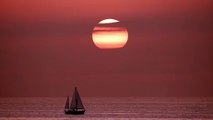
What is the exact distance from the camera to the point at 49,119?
257 ft

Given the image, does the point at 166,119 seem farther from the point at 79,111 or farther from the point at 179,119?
the point at 79,111

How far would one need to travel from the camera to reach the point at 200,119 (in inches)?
3231

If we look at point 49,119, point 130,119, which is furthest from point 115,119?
point 49,119

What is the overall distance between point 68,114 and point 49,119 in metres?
9.97

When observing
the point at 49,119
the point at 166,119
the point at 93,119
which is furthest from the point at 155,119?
the point at 49,119

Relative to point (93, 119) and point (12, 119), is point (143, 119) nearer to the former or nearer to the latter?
point (93, 119)

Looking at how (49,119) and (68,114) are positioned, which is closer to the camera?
(49,119)

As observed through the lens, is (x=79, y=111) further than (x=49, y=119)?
Yes

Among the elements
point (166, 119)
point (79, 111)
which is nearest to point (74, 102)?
point (79, 111)

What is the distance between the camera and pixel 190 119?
8031cm

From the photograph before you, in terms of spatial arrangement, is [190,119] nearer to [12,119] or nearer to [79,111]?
[79,111]

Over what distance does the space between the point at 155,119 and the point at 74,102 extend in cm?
1084

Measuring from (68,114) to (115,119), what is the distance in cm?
1201

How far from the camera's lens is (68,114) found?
88.1m
